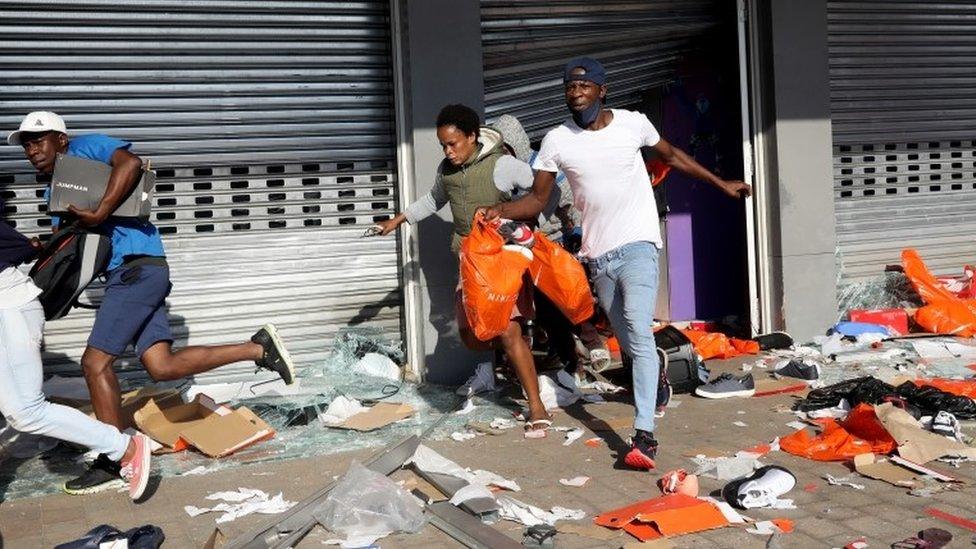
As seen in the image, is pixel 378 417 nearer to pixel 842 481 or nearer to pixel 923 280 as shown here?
pixel 842 481

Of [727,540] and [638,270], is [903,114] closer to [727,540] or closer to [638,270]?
[638,270]

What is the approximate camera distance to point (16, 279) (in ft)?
17.6

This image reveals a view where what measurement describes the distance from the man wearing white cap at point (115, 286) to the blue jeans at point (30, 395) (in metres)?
0.35

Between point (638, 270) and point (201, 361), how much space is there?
8.03 feet

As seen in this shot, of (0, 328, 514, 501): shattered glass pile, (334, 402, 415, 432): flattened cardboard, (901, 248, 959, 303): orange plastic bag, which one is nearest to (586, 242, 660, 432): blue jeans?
(0, 328, 514, 501): shattered glass pile

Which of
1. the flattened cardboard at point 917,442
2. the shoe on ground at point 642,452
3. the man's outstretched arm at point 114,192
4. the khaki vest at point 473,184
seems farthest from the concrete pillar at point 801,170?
the man's outstretched arm at point 114,192

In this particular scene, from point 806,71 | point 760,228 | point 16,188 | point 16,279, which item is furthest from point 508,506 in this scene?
point 806,71

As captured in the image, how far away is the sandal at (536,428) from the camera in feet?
21.0

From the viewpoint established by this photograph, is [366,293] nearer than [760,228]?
Yes

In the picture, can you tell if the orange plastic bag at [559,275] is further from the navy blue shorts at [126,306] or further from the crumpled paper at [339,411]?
the navy blue shorts at [126,306]

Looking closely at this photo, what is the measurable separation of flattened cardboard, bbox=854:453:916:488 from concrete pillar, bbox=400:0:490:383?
3.14 metres

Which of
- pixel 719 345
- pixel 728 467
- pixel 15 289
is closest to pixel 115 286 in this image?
pixel 15 289

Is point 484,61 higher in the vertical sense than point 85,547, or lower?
higher

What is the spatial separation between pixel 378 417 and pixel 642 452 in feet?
6.43
